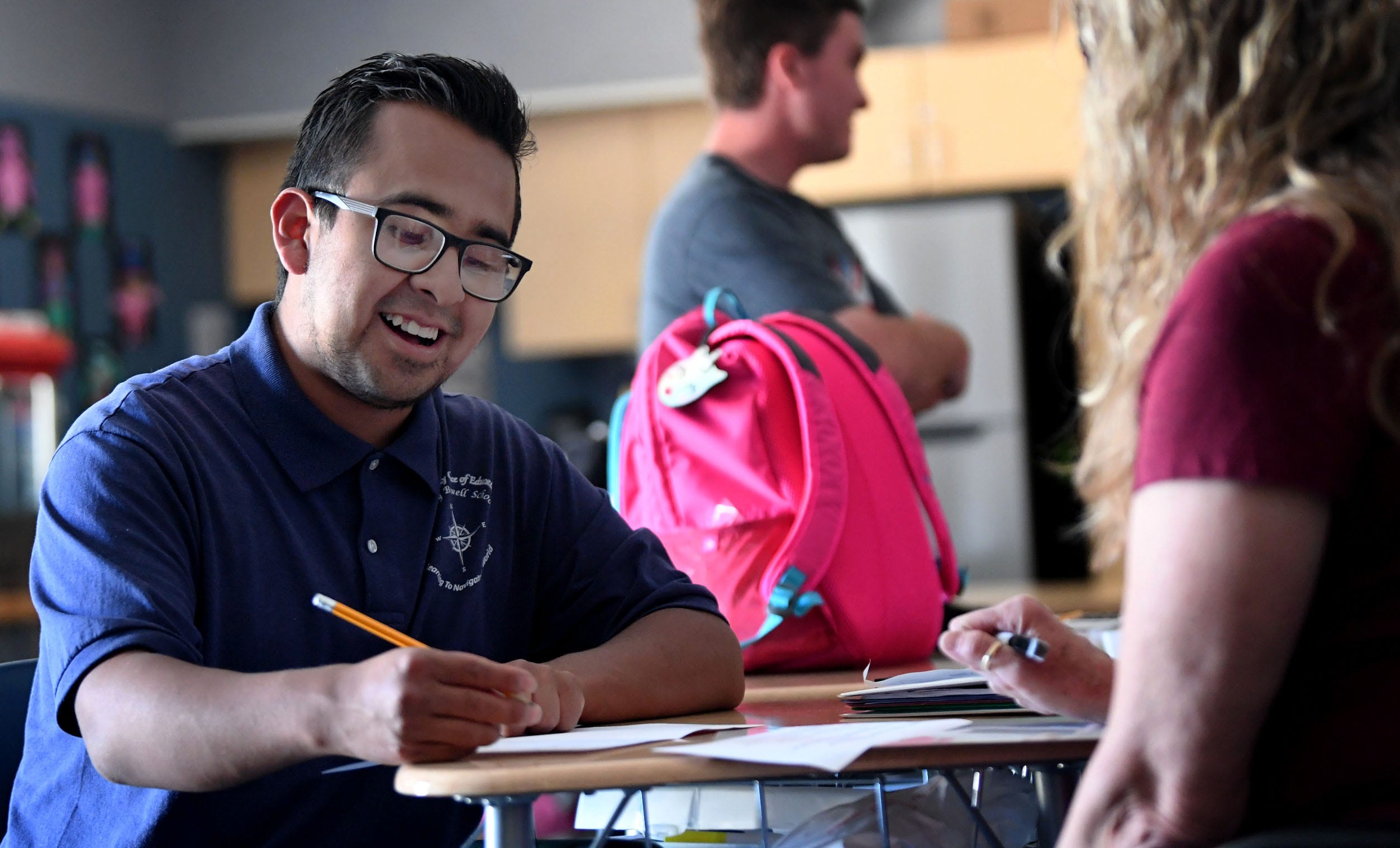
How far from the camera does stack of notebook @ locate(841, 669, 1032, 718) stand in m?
1.17

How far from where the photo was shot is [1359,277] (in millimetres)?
788

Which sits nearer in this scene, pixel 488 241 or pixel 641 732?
pixel 641 732

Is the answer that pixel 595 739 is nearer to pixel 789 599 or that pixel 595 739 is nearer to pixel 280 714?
pixel 280 714

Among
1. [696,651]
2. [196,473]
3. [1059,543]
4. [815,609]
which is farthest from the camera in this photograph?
[1059,543]

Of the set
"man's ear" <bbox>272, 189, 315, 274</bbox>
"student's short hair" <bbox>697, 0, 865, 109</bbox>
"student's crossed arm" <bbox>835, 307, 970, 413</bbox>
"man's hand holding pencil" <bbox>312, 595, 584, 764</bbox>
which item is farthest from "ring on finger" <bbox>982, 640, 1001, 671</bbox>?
"student's short hair" <bbox>697, 0, 865, 109</bbox>

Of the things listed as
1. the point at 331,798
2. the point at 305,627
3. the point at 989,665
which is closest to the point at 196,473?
the point at 305,627

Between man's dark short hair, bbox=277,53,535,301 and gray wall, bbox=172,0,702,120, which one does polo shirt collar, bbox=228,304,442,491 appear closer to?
man's dark short hair, bbox=277,53,535,301

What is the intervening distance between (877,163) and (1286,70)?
4.10m

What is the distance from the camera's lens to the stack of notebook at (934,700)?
1.17 m

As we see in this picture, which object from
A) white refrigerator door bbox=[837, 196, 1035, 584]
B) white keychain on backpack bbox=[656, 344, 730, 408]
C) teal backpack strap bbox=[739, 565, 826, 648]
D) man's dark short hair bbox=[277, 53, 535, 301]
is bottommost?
white refrigerator door bbox=[837, 196, 1035, 584]

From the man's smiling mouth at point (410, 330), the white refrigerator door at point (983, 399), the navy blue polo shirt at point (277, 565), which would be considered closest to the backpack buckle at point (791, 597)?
the navy blue polo shirt at point (277, 565)

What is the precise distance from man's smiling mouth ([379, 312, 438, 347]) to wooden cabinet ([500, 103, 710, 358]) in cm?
417

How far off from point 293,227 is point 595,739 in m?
0.61

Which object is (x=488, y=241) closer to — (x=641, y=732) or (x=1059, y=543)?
(x=641, y=732)
